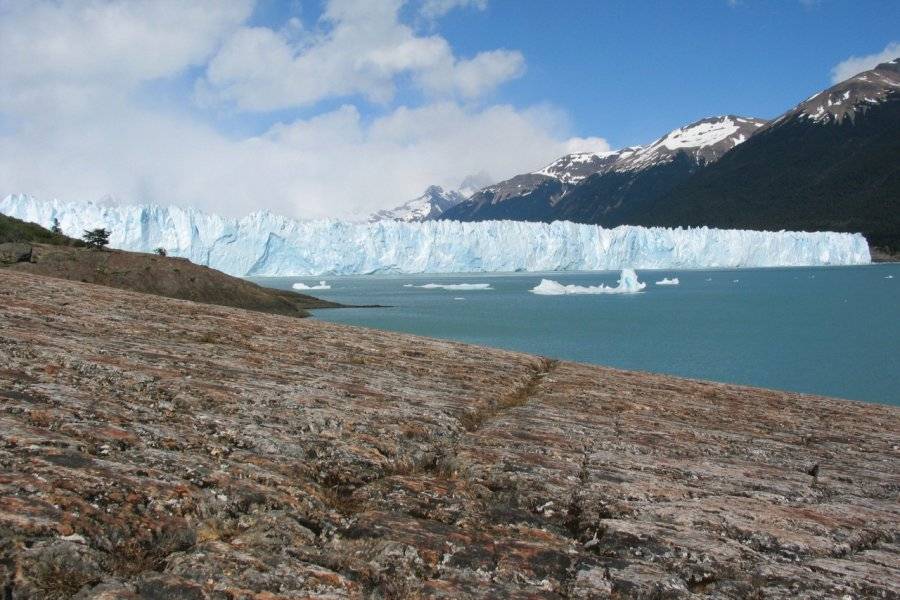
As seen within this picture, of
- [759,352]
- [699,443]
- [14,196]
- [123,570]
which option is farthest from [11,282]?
[14,196]

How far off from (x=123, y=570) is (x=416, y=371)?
273 inches

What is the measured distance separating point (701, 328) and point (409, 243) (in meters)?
82.1

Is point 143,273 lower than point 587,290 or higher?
higher

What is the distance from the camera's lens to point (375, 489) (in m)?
4.63

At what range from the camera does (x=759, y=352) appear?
142ft

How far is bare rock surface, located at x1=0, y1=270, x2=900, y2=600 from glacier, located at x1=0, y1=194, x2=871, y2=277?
110824mm

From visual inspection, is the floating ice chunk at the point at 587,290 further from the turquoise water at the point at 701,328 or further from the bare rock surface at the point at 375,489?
the bare rock surface at the point at 375,489

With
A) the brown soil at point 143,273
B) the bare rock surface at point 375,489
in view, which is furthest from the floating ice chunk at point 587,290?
the bare rock surface at point 375,489

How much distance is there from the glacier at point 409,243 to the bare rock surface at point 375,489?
364 ft

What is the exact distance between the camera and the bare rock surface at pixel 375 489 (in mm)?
3338

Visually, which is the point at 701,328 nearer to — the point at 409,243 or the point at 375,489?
the point at 375,489

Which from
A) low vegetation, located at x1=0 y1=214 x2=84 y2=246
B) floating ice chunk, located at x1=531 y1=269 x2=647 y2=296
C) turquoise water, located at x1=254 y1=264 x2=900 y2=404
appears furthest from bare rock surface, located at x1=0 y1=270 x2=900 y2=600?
floating ice chunk, located at x1=531 y1=269 x2=647 y2=296

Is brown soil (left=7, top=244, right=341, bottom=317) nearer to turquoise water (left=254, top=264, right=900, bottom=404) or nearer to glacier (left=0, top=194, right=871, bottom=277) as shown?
turquoise water (left=254, top=264, right=900, bottom=404)

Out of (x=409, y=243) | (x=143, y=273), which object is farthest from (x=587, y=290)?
(x=143, y=273)
